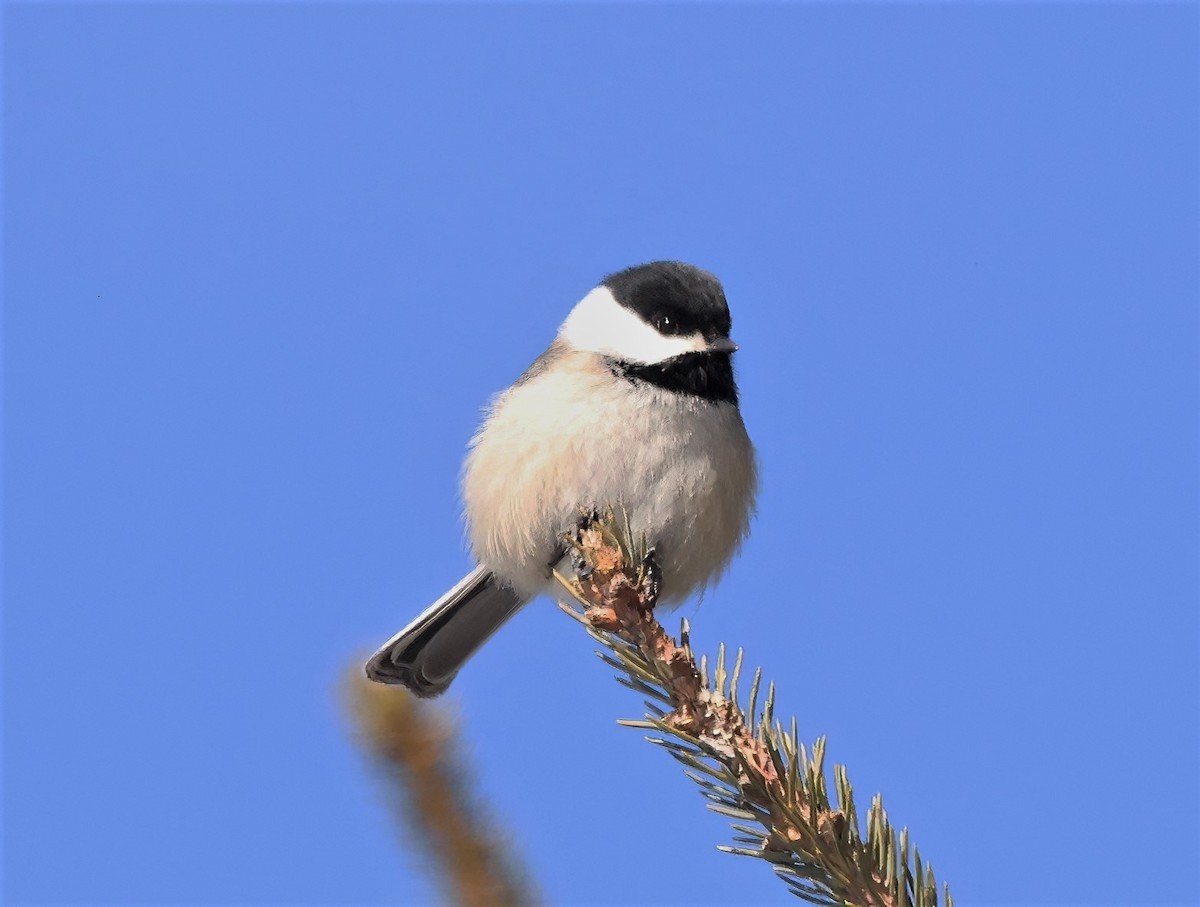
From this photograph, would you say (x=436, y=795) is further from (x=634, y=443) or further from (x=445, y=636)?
(x=445, y=636)

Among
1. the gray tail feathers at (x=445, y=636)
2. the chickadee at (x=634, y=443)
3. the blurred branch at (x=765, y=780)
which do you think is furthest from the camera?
the gray tail feathers at (x=445, y=636)

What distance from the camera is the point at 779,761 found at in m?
2.14

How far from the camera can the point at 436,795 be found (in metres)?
2.42

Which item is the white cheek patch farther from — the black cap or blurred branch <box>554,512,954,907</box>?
blurred branch <box>554,512,954,907</box>

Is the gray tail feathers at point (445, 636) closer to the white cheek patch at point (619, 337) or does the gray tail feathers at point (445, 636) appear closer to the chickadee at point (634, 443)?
the chickadee at point (634, 443)

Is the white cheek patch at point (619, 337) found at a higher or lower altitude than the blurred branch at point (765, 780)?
higher

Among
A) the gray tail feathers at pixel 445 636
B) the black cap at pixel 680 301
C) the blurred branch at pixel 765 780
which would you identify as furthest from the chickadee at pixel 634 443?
the blurred branch at pixel 765 780

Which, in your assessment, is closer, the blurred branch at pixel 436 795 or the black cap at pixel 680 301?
the blurred branch at pixel 436 795

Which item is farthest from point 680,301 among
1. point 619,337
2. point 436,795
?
point 436,795

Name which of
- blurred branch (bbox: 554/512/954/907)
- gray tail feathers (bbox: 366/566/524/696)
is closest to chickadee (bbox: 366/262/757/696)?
gray tail feathers (bbox: 366/566/524/696)

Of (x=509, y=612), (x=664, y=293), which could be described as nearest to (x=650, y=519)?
(x=664, y=293)

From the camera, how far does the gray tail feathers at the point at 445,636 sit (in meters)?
4.55

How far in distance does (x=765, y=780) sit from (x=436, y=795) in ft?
2.18

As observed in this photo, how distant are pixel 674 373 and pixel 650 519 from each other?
1.52ft
